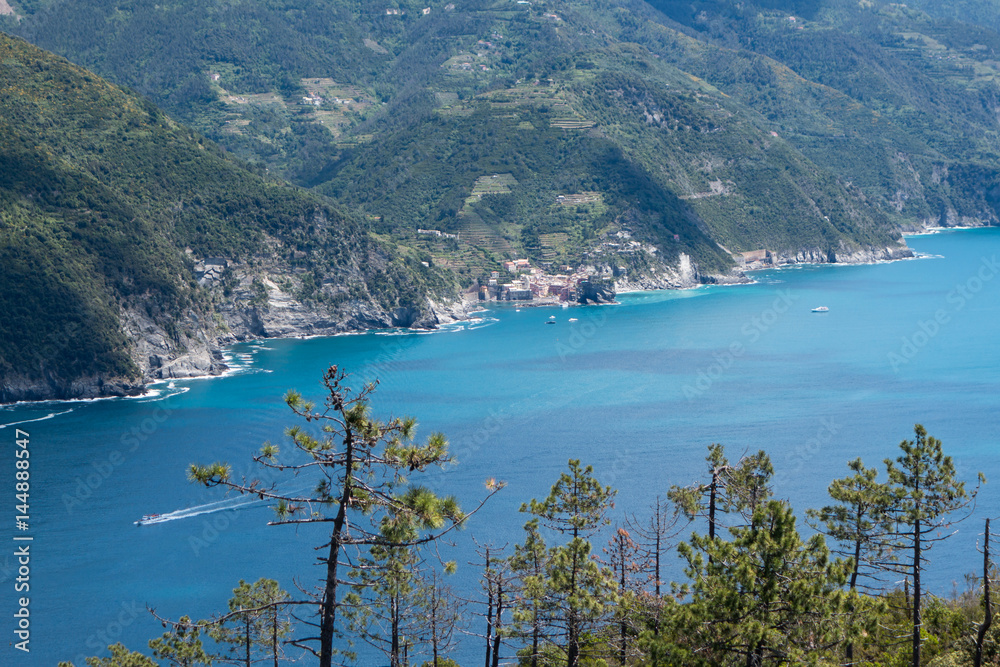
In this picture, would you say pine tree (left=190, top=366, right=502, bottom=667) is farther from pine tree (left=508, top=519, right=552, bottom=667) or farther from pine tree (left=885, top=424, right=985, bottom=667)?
pine tree (left=885, top=424, right=985, bottom=667)

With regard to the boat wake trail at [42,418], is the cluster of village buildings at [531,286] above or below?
above

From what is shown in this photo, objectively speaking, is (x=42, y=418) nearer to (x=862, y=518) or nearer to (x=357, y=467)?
(x=862, y=518)

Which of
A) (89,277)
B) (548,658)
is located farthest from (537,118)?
(548,658)

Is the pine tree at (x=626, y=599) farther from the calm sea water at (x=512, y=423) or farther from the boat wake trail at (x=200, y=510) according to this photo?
the boat wake trail at (x=200, y=510)

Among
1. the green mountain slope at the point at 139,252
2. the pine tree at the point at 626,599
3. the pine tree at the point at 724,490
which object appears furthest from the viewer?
the green mountain slope at the point at 139,252

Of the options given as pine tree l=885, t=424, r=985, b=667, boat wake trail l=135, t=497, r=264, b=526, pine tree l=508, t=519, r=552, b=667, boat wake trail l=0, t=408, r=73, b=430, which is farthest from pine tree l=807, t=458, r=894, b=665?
boat wake trail l=0, t=408, r=73, b=430

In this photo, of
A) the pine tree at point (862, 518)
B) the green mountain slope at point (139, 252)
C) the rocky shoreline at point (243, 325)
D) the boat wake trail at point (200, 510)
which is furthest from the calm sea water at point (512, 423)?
the pine tree at point (862, 518)

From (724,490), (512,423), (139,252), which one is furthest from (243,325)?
(724,490)
